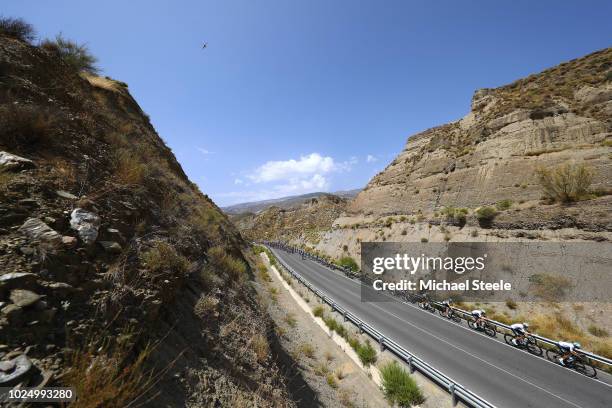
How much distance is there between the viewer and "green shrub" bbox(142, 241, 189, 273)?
16.5 feet

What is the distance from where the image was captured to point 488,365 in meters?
10.6

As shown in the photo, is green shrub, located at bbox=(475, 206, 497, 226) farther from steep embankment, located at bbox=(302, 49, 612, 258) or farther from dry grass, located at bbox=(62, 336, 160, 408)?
dry grass, located at bbox=(62, 336, 160, 408)

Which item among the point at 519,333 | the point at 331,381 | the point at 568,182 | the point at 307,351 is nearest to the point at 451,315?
the point at 519,333

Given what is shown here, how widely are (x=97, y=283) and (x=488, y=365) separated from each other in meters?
13.9

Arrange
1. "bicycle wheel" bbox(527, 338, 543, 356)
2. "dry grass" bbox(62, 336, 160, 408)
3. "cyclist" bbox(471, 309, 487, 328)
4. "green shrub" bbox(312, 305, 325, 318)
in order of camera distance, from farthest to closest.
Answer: "green shrub" bbox(312, 305, 325, 318), "cyclist" bbox(471, 309, 487, 328), "bicycle wheel" bbox(527, 338, 543, 356), "dry grass" bbox(62, 336, 160, 408)

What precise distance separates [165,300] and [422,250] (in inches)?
1009


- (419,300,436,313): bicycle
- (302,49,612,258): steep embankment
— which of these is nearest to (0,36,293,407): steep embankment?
(419,300,436,313): bicycle

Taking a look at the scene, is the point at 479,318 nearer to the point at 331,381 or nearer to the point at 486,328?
the point at 486,328

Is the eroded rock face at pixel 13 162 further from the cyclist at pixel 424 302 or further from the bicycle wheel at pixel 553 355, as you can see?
the cyclist at pixel 424 302

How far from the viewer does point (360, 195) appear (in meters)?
46.9

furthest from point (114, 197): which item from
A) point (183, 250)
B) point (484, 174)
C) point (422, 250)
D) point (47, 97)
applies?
point (484, 174)

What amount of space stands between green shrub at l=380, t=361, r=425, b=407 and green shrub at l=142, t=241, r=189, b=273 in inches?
324

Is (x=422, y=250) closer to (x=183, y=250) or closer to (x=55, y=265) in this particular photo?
(x=183, y=250)

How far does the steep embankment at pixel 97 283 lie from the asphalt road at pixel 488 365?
7.85 m
